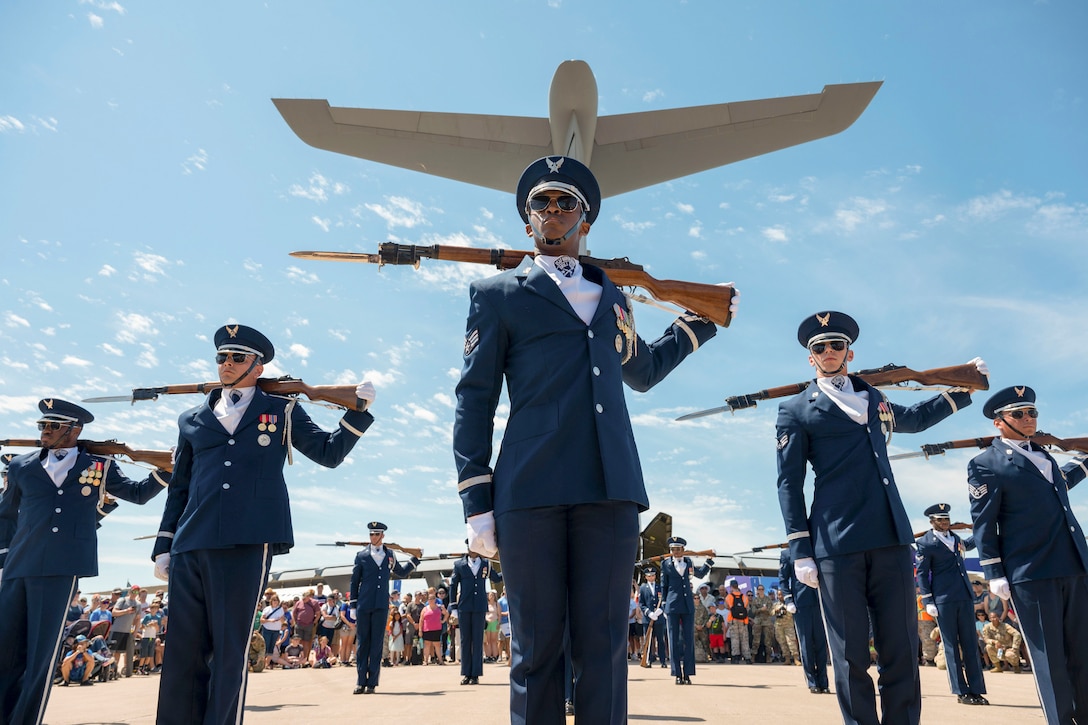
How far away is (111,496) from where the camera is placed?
688cm

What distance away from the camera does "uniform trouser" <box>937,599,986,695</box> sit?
9219mm

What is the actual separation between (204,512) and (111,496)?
3182mm

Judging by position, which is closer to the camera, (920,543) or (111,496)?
(111,496)

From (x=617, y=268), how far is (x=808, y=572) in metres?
2.11

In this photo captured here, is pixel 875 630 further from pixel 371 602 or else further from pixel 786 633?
pixel 786 633

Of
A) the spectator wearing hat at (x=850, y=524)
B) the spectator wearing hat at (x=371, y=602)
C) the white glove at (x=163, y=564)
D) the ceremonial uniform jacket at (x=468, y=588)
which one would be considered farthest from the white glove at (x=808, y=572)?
the ceremonial uniform jacket at (x=468, y=588)

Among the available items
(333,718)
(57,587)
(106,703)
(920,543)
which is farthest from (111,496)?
(920,543)

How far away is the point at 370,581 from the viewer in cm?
1233

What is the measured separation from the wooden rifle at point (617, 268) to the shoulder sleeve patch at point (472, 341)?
22.9 inches

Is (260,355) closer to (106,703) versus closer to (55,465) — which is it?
(55,465)

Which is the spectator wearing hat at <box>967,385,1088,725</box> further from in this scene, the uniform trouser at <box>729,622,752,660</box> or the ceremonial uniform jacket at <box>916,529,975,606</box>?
the uniform trouser at <box>729,622,752,660</box>

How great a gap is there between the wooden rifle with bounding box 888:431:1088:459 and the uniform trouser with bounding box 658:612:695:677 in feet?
18.0

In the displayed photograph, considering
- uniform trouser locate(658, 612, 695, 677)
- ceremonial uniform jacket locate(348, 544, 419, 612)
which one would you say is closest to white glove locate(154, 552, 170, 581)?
ceremonial uniform jacket locate(348, 544, 419, 612)

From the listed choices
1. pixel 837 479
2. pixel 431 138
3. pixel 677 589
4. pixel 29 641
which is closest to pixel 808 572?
pixel 837 479
